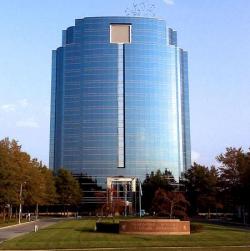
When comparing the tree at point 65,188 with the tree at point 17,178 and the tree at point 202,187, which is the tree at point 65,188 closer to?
the tree at point 17,178

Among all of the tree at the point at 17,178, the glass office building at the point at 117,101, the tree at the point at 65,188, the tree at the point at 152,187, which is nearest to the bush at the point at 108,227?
the tree at the point at 17,178

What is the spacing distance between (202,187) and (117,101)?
67.3 meters

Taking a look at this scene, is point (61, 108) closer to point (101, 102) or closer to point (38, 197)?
point (101, 102)

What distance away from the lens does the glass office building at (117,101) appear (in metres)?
171

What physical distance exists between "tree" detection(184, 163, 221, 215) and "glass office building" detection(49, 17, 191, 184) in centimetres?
5411

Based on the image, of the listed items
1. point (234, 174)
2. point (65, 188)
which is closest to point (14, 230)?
point (234, 174)

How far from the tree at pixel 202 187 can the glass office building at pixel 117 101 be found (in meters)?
54.1

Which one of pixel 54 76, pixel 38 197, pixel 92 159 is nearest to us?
Result: pixel 38 197

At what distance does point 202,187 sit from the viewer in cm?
11306

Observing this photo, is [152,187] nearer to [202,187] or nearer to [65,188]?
[202,187]

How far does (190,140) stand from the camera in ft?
612

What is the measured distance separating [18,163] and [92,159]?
3296 inches

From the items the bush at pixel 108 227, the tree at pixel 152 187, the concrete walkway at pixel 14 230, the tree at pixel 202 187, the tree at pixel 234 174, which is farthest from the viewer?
the tree at pixel 152 187

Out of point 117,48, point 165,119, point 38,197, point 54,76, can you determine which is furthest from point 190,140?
point 38,197
